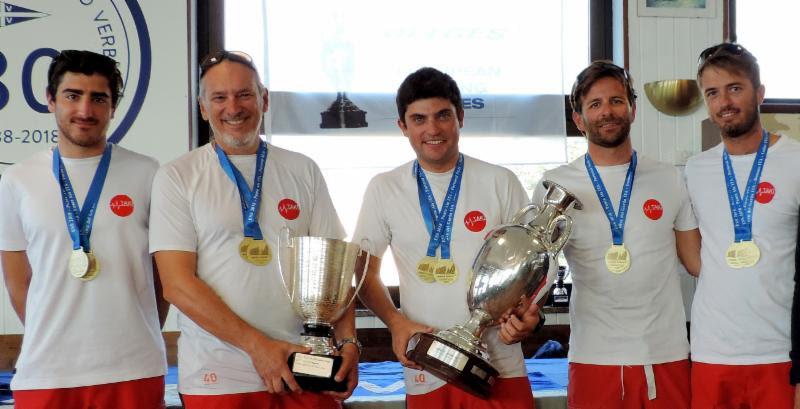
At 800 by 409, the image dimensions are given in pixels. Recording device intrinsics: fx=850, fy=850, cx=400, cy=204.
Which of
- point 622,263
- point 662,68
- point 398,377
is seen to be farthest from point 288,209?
point 662,68

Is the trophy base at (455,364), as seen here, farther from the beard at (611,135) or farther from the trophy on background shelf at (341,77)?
the trophy on background shelf at (341,77)

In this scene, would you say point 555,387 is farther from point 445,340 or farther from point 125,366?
point 125,366

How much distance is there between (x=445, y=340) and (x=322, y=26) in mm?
3155

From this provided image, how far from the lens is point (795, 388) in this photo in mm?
2418

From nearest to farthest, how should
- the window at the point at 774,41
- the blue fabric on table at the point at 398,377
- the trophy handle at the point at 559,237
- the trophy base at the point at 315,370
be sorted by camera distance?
the trophy base at the point at 315,370 → the trophy handle at the point at 559,237 → the blue fabric on table at the point at 398,377 → the window at the point at 774,41

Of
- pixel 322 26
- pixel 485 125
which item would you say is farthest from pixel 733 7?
pixel 322 26

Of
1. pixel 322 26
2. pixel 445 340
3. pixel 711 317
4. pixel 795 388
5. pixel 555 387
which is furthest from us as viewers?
pixel 322 26

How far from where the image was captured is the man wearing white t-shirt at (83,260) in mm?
2453

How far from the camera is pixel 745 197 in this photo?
8.52 feet

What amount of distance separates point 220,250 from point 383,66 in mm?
2904

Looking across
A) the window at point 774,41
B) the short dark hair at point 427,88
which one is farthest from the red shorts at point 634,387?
the window at point 774,41

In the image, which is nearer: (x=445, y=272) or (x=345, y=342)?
(x=345, y=342)

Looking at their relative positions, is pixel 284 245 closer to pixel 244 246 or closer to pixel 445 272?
pixel 244 246

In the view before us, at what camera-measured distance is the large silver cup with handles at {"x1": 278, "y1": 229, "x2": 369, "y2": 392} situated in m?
2.21
